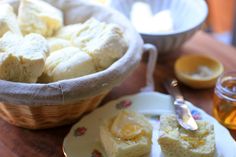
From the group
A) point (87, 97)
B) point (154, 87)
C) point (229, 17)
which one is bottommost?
point (229, 17)

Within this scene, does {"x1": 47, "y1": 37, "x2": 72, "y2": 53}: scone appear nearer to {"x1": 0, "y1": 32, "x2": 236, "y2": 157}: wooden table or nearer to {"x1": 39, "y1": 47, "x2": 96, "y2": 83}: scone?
{"x1": 39, "y1": 47, "x2": 96, "y2": 83}: scone

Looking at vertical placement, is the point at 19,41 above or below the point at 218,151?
above

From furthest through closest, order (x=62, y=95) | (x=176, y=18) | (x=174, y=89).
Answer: (x=176, y=18), (x=174, y=89), (x=62, y=95)

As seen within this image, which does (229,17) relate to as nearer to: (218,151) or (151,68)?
(151,68)

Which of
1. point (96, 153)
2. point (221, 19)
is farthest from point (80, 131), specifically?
point (221, 19)

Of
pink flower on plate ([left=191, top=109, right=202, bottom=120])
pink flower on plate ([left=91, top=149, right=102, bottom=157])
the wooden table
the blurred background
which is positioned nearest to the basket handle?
the wooden table

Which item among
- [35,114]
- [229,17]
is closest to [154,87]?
[35,114]

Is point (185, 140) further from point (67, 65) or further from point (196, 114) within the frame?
point (67, 65)
